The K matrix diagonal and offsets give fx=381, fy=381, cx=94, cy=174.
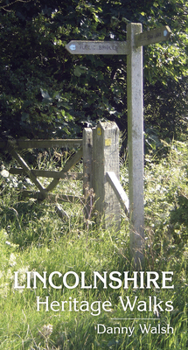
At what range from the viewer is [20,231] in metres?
4.34

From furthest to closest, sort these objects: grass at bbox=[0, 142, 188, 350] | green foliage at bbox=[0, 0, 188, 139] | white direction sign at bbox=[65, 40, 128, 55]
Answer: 1. green foliage at bbox=[0, 0, 188, 139]
2. white direction sign at bbox=[65, 40, 128, 55]
3. grass at bbox=[0, 142, 188, 350]

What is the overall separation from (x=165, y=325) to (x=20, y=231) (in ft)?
7.50

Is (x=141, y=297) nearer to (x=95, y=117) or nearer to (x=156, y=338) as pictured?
(x=156, y=338)

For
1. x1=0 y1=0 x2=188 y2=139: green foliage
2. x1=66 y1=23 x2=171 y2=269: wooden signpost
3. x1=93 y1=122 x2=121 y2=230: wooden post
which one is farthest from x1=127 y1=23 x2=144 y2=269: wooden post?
x1=0 y1=0 x2=188 y2=139: green foliage

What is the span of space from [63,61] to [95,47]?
12.7 feet

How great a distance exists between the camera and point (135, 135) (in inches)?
135

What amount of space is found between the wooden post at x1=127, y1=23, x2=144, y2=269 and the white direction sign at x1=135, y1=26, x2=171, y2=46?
6 centimetres

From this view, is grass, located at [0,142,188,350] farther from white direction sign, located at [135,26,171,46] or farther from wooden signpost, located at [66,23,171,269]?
white direction sign, located at [135,26,171,46]

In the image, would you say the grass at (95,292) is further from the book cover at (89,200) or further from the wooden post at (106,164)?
the wooden post at (106,164)

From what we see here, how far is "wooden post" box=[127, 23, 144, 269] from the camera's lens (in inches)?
134

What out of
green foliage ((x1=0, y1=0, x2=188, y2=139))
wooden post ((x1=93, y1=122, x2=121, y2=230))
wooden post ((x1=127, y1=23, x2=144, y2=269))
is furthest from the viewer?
green foliage ((x1=0, y1=0, x2=188, y2=139))

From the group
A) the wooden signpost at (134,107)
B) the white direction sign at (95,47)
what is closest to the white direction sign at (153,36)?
the wooden signpost at (134,107)

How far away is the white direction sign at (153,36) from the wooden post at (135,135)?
0.20 ft

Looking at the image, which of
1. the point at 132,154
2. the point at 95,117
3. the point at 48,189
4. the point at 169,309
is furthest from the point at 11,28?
the point at 169,309
